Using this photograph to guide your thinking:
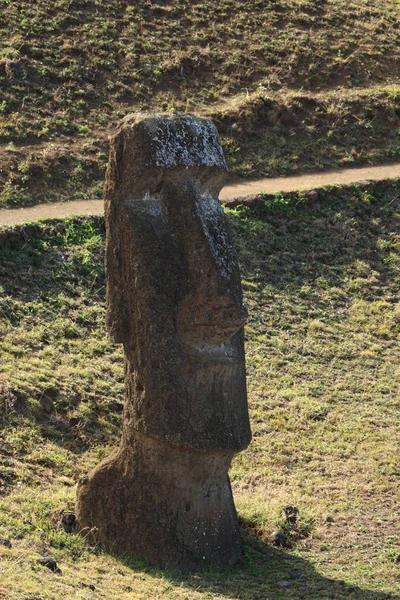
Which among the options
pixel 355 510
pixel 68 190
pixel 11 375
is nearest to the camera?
pixel 355 510

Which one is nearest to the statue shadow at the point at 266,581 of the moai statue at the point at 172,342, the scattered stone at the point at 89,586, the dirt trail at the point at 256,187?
the moai statue at the point at 172,342

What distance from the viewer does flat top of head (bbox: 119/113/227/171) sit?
9.62m

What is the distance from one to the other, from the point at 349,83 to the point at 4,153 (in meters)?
8.33

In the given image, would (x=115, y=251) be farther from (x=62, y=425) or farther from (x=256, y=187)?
(x=256, y=187)

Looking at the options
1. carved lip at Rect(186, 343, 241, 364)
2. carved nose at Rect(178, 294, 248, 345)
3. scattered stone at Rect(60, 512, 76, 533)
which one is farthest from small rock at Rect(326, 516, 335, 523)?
carved nose at Rect(178, 294, 248, 345)

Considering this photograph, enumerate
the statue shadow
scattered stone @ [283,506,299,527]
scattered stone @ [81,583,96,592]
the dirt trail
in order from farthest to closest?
the dirt trail, scattered stone @ [283,506,299,527], the statue shadow, scattered stone @ [81,583,96,592]

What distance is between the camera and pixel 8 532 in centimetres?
955

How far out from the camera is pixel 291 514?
1111cm

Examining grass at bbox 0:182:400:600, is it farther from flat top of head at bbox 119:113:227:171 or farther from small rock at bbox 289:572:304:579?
flat top of head at bbox 119:113:227:171

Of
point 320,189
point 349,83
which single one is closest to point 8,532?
point 320,189

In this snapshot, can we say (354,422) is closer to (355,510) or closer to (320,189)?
(355,510)

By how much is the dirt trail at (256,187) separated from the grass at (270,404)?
51cm

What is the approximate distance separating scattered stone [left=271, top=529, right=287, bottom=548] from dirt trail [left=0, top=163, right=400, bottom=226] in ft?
27.5

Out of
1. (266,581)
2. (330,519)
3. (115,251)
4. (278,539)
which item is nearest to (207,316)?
(115,251)
